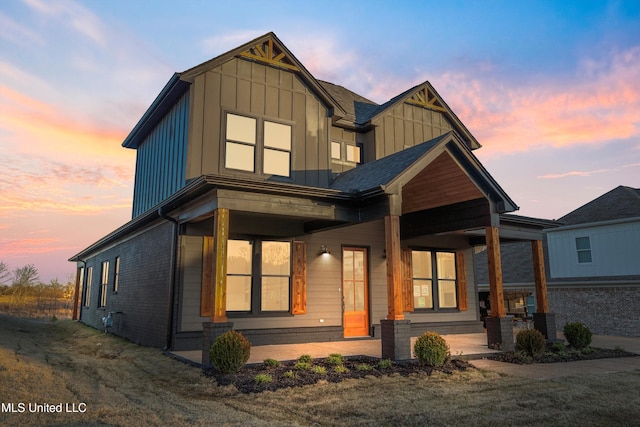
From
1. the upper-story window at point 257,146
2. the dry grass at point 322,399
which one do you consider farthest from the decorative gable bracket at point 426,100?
the dry grass at point 322,399

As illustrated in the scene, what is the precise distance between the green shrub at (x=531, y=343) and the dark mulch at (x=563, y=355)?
142 mm

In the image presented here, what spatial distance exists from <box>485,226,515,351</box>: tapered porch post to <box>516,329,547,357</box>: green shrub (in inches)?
16.2

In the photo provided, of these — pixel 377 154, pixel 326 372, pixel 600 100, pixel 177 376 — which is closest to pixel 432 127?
pixel 377 154

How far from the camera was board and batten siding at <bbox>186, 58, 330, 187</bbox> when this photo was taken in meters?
10.9

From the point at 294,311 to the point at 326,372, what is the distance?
4173 mm

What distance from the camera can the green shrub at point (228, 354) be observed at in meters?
7.15

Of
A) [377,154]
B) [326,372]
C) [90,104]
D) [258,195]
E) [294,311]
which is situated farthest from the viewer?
[90,104]

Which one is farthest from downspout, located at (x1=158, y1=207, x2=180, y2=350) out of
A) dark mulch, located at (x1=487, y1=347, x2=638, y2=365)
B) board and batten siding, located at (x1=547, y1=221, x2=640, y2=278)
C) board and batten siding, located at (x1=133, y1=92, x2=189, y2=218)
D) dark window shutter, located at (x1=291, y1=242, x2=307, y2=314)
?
board and batten siding, located at (x1=547, y1=221, x2=640, y2=278)

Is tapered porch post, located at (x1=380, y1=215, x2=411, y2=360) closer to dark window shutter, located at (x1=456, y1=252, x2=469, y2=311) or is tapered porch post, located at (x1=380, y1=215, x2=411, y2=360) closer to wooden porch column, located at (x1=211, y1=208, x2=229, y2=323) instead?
wooden porch column, located at (x1=211, y1=208, x2=229, y2=323)

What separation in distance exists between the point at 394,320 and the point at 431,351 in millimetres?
900

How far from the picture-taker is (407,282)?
1351 cm

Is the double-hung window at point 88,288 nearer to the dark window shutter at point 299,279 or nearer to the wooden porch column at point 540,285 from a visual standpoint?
the dark window shutter at point 299,279

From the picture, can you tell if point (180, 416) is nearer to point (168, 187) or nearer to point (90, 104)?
point (168, 187)

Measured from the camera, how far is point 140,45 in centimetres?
1380
